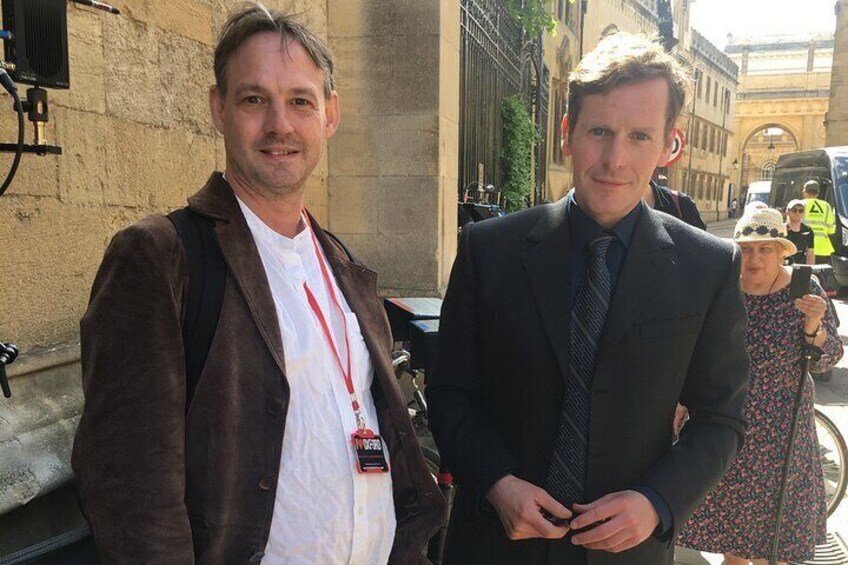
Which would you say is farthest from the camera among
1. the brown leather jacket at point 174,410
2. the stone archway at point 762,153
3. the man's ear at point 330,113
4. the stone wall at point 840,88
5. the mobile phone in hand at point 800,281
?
the stone archway at point 762,153

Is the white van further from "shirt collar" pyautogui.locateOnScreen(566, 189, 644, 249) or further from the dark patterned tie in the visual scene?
the dark patterned tie

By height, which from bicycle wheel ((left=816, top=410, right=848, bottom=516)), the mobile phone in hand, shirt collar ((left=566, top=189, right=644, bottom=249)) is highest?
shirt collar ((left=566, top=189, right=644, bottom=249))

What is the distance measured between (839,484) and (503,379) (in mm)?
3408

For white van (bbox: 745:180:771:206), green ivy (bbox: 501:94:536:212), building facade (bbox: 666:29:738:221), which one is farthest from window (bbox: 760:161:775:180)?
green ivy (bbox: 501:94:536:212)

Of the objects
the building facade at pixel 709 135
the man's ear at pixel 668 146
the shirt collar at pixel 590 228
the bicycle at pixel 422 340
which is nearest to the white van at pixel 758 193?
the building facade at pixel 709 135

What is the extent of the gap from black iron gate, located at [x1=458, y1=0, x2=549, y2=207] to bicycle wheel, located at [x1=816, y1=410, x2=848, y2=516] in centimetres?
385

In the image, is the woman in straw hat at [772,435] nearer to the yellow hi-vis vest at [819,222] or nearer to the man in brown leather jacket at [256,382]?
the man in brown leather jacket at [256,382]

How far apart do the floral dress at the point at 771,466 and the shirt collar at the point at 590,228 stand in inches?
67.4

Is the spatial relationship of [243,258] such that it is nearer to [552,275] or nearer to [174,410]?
[174,410]

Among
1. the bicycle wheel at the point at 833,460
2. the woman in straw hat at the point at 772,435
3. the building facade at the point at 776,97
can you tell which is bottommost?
the bicycle wheel at the point at 833,460

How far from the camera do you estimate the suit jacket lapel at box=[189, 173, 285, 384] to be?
1366 mm

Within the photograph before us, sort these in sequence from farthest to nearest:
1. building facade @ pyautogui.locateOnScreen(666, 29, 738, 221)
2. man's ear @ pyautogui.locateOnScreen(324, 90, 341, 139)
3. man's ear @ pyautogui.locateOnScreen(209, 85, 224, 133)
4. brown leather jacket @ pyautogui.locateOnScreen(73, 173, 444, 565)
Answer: building facade @ pyautogui.locateOnScreen(666, 29, 738, 221), man's ear @ pyautogui.locateOnScreen(324, 90, 341, 139), man's ear @ pyautogui.locateOnScreen(209, 85, 224, 133), brown leather jacket @ pyautogui.locateOnScreen(73, 173, 444, 565)

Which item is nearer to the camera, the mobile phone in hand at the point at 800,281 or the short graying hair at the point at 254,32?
the short graying hair at the point at 254,32

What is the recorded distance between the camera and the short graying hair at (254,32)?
1.51m
